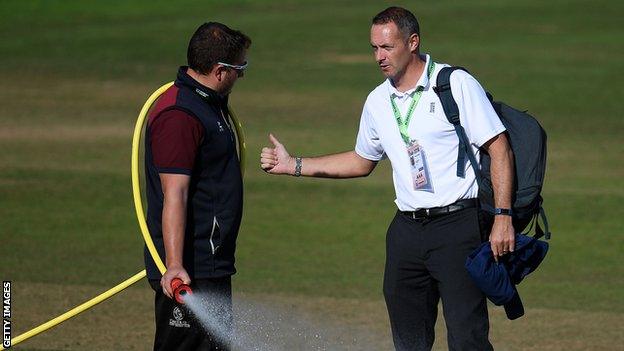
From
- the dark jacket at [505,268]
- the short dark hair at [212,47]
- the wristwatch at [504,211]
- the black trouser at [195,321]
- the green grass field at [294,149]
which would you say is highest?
the short dark hair at [212,47]

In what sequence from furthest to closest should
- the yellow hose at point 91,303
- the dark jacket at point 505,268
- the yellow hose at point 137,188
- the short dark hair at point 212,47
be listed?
the yellow hose at point 91,303, the dark jacket at point 505,268, the yellow hose at point 137,188, the short dark hair at point 212,47

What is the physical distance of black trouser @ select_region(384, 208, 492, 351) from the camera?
723 centimetres

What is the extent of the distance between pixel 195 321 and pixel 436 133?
1621mm

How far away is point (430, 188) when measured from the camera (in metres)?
7.25

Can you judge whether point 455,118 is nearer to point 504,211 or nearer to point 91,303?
point 504,211

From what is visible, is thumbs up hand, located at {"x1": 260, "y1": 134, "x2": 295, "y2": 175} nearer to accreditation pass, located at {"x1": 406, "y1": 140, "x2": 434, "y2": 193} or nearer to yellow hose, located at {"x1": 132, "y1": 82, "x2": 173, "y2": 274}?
yellow hose, located at {"x1": 132, "y1": 82, "x2": 173, "y2": 274}

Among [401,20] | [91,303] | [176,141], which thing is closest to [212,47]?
[176,141]

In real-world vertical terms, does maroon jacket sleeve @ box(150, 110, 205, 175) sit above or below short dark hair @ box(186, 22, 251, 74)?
below

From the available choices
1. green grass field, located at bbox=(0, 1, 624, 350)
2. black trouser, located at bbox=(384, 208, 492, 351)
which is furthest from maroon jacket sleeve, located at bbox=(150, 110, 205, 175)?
green grass field, located at bbox=(0, 1, 624, 350)

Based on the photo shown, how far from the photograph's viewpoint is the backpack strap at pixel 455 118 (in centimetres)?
712

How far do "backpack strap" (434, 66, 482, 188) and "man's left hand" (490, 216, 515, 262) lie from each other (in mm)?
253

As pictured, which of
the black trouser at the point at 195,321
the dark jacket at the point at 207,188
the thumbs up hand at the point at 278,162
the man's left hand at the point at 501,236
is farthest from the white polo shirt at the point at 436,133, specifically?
the black trouser at the point at 195,321

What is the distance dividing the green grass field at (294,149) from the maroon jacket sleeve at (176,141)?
3.33m

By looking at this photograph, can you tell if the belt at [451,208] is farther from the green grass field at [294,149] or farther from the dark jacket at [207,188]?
the green grass field at [294,149]
